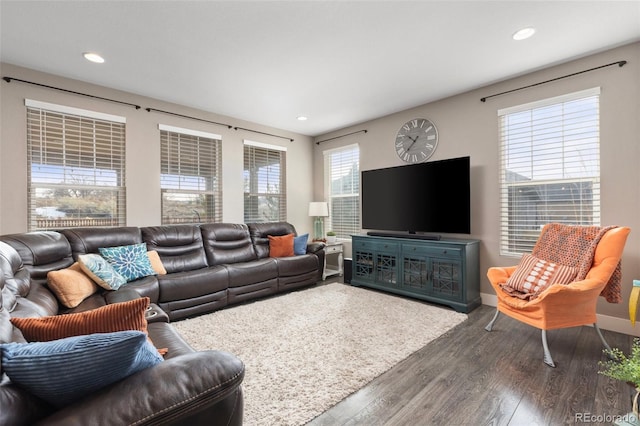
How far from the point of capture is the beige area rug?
5.84 ft

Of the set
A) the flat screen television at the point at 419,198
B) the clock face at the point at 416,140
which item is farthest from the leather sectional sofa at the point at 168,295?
the clock face at the point at 416,140

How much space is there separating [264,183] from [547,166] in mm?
3885

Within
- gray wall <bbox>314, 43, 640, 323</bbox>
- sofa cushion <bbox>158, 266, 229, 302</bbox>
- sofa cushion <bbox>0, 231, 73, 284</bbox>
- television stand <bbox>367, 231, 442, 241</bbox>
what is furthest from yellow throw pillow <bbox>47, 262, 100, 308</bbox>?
gray wall <bbox>314, 43, 640, 323</bbox>

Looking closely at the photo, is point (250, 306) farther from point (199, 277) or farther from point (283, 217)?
point (283, 217)

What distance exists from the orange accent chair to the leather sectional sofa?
2.27 metres

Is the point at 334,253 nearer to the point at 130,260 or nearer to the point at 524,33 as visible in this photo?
the point at 130,260

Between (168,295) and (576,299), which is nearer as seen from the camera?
(576,299)

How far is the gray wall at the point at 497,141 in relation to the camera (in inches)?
103

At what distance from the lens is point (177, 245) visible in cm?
370

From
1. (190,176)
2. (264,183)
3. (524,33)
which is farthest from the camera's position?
(264,183)

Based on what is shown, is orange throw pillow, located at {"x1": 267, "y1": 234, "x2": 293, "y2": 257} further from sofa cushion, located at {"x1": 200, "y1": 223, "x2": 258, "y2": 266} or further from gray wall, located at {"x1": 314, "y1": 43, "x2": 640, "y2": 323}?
gray wall, located at {"x1": 314, "y1": 43, "x2": 640, "y2": 323}

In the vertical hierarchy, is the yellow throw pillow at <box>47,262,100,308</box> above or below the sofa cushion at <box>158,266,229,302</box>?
above

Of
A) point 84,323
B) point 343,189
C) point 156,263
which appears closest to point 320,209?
point 343,189

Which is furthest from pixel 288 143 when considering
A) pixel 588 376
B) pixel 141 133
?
pixel 588 376
